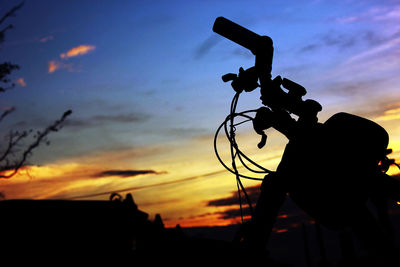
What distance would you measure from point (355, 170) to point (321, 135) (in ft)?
1.18

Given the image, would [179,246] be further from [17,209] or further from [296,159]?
[296,159]

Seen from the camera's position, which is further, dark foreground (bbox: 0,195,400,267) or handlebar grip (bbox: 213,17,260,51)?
dark foreground (bbox: 0,195,400,267)

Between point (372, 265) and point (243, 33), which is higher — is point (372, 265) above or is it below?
below

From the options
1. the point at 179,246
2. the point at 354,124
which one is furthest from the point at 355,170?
the point at 179,246

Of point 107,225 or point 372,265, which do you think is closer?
point 372,265

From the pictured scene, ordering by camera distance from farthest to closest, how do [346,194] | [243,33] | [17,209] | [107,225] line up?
1. [107,225]
2. [17,209]
3. [243,33]
4. [346,194]

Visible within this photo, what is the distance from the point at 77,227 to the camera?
11.6 meters

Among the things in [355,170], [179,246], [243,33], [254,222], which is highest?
[243,33]

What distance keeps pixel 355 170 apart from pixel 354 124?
38cm

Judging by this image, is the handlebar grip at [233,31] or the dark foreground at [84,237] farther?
the dark foreground at [84,237]

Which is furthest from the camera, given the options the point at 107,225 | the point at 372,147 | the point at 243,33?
the point at 107,225

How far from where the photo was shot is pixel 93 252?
11758 millimetres

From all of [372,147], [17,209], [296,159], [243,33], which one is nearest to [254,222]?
[296,159]

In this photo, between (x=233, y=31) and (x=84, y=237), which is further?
(x=84, y=237)
